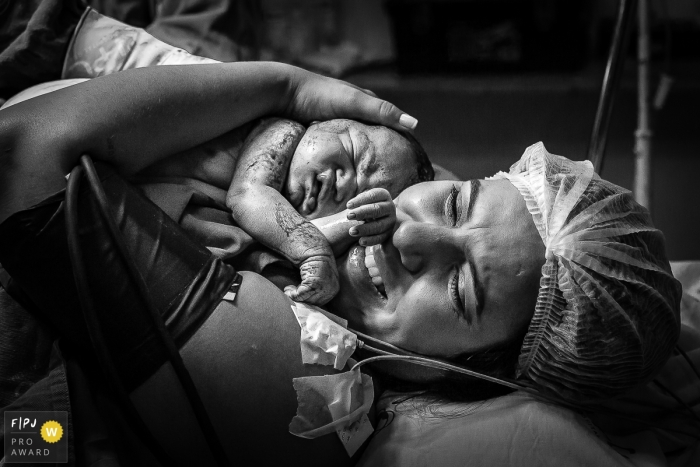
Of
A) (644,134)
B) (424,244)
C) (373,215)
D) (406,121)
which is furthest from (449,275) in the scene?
(644,134)

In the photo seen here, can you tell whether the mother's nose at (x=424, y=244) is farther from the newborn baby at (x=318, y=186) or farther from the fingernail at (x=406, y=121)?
the fingernail at (x=406, y=121)

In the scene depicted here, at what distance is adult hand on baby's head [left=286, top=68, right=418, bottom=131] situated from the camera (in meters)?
1.46

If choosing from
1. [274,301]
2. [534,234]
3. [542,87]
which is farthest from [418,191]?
[542,87]

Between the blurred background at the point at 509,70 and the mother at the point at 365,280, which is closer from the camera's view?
the mother at the point at 365,280

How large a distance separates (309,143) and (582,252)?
61cm

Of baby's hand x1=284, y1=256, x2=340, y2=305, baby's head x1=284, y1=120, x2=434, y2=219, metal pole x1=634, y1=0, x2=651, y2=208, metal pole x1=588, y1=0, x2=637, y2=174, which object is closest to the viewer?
baby's hand x1=284, y1=256, x2=340, y2=305

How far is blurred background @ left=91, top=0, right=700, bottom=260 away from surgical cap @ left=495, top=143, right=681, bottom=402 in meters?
1.27

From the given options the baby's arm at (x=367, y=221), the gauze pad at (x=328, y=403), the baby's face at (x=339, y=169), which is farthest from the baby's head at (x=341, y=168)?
the gauze pad at (x=328, y=403)

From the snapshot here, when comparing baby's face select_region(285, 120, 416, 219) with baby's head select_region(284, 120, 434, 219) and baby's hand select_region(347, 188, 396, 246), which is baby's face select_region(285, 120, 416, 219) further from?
baby's hand select_region(347, 188, 396, 246)

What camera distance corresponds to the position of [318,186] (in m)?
1.36

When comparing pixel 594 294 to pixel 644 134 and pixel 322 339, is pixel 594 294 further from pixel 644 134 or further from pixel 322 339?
pixel 644 134

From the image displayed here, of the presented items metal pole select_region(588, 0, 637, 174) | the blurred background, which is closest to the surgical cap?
metal pole select_region(588, 0, 637, 174)

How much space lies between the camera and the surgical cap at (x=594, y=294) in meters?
1.15

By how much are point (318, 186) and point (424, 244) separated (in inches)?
12.4
